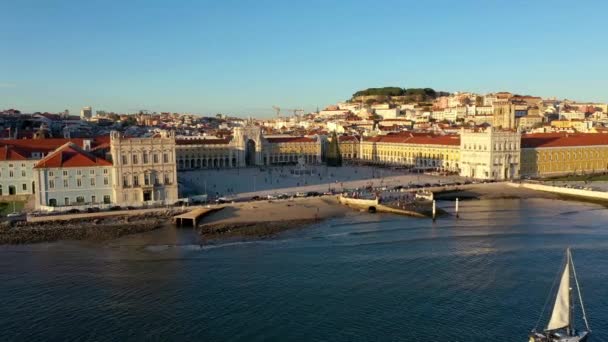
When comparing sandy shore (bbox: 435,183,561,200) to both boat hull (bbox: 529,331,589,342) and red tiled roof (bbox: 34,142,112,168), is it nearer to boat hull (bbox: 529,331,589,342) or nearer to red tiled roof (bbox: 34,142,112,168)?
red tiled roof (bbox: 34,142,112,168)

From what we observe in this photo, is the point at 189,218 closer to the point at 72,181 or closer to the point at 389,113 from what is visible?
the point at 72,181

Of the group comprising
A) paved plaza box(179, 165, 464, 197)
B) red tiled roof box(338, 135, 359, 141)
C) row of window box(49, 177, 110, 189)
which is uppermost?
red tiled roof box(338, 135, 359, 141)

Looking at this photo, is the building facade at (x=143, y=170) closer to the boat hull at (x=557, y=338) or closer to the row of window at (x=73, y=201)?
the row of window at (x=73, y=201)

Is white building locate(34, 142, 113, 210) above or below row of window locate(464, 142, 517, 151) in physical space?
below

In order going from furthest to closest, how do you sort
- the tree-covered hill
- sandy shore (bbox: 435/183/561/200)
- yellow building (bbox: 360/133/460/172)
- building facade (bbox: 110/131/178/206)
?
the tree-covered hill, yellow building (bbox: 360/133/460/172), sandy shore (bbox: 435/183/561/200), building facade (bbox: 110/131/178/206)

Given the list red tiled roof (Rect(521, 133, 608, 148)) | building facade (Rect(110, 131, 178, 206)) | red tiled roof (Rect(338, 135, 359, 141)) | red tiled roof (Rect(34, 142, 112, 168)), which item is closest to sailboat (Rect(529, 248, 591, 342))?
building facade (Rect(110, 131, 178, 206))

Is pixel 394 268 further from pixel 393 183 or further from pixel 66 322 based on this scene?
pixel 393 183

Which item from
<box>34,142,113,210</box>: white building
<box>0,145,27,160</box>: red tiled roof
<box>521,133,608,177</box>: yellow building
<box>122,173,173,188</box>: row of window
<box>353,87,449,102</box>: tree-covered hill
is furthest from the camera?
<box>353,87,449,102</box>: tree-covered hill
